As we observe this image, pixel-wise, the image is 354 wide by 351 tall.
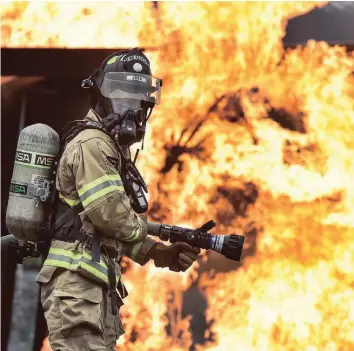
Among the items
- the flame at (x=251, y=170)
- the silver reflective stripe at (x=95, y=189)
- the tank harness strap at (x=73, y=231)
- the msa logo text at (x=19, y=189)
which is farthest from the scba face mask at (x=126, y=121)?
the flame at (x=251, y=170)

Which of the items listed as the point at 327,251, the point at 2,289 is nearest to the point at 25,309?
the point at 2,289

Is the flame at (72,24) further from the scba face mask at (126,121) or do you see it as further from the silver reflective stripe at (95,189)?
the silver reflective stripe at (95,189)

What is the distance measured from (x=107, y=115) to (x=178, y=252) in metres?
0.80

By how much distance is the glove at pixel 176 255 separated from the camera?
14.6 feet

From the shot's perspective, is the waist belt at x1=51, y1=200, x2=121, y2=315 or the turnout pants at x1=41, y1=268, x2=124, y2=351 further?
the waist belt at x1=51, y1=200, x2=121, y2=315

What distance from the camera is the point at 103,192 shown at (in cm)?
398

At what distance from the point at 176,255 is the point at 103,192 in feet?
2.24

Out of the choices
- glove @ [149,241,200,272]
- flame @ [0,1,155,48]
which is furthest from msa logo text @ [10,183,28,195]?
flame @ [0,1,155,48]

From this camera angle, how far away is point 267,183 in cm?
733

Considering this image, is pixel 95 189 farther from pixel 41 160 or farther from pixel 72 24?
pixel 72 24

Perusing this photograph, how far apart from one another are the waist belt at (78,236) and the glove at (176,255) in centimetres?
38

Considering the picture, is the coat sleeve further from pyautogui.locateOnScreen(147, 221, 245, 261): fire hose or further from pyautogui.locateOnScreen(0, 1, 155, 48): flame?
pyautogui.locateOnScreen(0, 1, 155, 48): flame

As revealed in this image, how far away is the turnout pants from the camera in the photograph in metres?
3.95

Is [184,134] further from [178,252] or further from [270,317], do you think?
[178,252]
